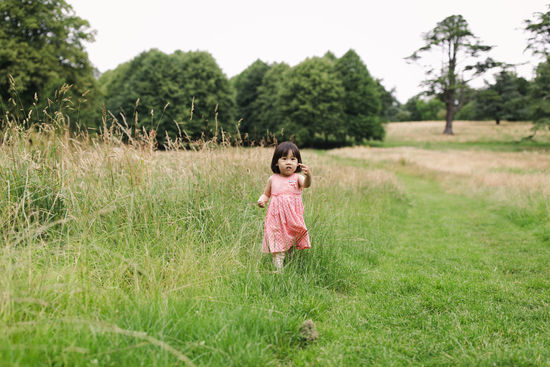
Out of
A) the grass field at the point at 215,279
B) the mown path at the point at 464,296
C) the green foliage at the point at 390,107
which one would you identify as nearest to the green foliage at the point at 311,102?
the mown path at the point at 464,296

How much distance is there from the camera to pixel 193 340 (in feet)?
7.77

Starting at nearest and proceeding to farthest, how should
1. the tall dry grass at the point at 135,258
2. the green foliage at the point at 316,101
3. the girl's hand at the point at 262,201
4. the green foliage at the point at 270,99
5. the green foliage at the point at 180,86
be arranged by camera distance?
the tall dry grass at the point at 135,258, the girl's hand at the point at 262,201, the green foliage at the point at 180,86, the green foliage at the point at 316,101, the green foliage at the point at 270,99

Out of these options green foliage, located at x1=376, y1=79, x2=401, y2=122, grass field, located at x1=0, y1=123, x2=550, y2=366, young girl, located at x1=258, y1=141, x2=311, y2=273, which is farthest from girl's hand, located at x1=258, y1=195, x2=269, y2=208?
green foliage, located at x1=376, y1=79, x2=401, y2=122

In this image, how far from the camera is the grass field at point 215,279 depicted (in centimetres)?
224

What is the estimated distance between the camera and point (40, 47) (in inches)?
1029

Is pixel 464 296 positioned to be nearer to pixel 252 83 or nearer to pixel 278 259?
pixel 278 259

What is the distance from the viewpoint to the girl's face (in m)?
3.95

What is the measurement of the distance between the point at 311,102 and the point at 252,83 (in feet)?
39.0

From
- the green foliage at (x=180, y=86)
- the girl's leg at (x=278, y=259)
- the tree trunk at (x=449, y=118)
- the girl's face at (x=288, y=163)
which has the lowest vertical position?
the girl's leg at (x=278, y=259)

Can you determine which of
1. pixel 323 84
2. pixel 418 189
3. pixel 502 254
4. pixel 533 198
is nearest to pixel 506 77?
pixel 323 84

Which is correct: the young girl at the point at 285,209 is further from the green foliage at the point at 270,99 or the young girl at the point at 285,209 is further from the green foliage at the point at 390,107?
the green foliage at the point at 390,107

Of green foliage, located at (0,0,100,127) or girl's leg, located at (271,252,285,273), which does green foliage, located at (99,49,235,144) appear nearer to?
green foliage, located at (0,0,100,127)

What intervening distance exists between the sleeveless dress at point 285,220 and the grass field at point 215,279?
0.20 meters

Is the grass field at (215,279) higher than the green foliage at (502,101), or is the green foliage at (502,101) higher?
the green foliage at (502,101)
